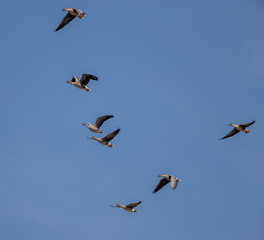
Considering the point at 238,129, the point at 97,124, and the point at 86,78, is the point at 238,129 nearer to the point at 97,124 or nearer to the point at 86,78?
the point at 97,124

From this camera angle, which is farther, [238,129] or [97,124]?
[238,129]

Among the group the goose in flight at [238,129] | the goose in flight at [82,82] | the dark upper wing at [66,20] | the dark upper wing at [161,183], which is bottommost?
the dark upper wing at [161,183]

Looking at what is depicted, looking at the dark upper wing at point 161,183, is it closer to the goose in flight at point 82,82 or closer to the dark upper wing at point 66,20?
the goose in flight at point 82,82

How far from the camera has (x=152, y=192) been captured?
133 feet

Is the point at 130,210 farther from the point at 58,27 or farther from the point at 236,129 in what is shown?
the point at 58,27

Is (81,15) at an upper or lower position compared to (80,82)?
upper

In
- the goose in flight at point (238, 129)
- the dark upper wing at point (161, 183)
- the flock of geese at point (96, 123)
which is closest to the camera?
the flock of geese at point (96, 123)

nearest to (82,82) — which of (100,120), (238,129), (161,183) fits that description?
(100,120)

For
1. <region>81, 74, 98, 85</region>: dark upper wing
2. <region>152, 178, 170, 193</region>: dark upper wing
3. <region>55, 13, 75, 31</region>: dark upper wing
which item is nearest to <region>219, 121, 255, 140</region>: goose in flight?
<region>152, 178, 170, 193</region>: dark upper wing

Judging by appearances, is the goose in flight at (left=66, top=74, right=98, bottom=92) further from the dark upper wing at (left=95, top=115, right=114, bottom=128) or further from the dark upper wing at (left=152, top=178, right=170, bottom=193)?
the dark upper wing at (left=152, top=178, right=170, bottom=193)

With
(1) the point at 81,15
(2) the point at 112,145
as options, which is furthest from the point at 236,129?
(1) the point at 81,15

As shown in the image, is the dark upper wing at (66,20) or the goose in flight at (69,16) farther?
the dark upper wing at (66,20)

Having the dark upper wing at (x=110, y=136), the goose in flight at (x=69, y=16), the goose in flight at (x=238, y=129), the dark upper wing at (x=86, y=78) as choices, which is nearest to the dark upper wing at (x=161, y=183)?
the dark upper wing at (x=110, y=136)

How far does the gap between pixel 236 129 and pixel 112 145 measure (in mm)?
8368
